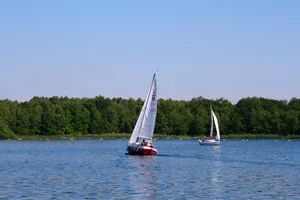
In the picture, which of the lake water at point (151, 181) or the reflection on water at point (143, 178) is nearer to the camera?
the lake water at point (151, 181)

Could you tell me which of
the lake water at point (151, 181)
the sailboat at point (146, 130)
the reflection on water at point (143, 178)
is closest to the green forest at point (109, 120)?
the sailboat at point (146, 130)

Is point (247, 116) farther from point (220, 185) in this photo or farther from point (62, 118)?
point (220, 185)

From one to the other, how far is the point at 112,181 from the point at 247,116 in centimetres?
15131

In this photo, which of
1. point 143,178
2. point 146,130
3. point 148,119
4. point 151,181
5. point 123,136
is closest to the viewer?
point 151,181

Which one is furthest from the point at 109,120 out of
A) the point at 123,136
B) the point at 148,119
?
the point at 148,119

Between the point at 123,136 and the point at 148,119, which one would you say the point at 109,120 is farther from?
the point at 148,119

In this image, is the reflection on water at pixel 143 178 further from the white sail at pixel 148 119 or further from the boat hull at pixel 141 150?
the white sail at pixel 148 119

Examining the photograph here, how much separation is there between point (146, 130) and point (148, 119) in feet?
4.63

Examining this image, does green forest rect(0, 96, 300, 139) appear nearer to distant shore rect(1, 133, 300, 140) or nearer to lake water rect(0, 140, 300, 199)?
distant shore rect(1, 133, 300, 140)

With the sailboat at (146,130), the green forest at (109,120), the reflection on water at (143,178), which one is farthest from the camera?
the green forest at (109,120)

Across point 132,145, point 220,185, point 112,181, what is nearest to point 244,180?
point 220,185

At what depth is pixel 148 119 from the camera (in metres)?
76.9

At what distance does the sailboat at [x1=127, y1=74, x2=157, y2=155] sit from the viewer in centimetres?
7619

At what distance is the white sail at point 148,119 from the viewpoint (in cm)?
7656
